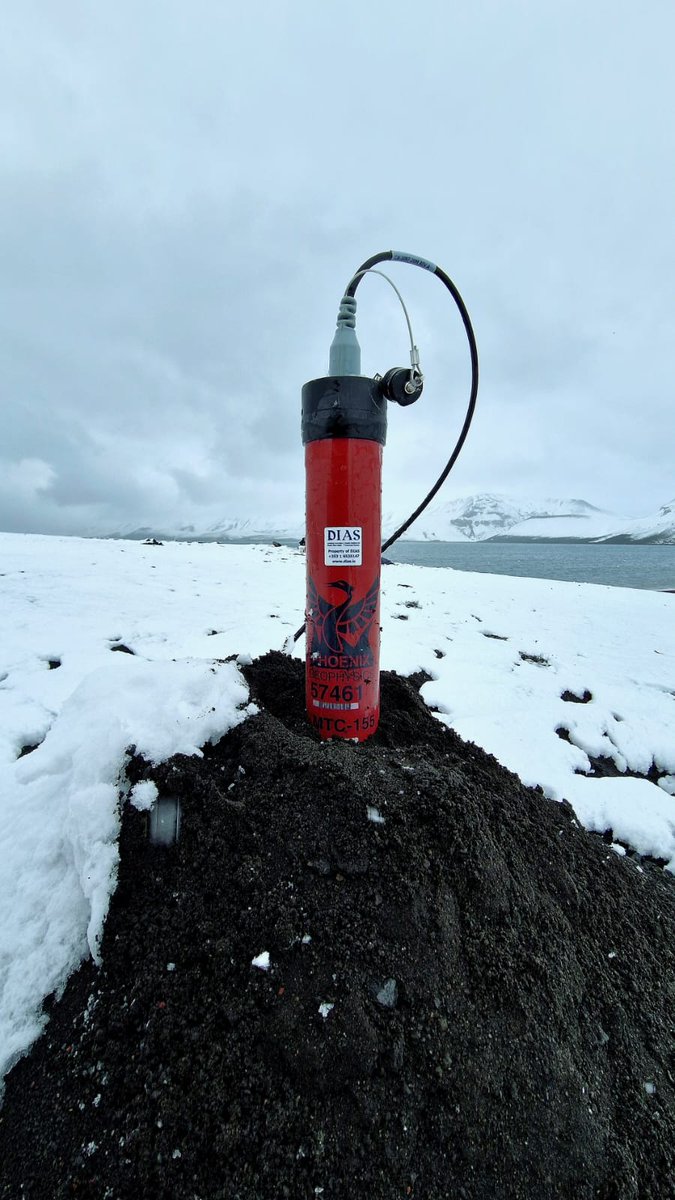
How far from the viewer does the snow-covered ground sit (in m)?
1.67

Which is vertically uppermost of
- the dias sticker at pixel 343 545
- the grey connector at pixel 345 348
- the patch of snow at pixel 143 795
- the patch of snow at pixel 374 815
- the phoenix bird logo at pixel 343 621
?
the grey connector at pixel 345 348

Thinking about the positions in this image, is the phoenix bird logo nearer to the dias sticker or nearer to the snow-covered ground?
the dias sticker

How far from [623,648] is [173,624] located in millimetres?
6066

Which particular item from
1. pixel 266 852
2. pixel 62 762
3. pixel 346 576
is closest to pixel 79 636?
pixel 62 762

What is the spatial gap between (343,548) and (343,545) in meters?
0.01

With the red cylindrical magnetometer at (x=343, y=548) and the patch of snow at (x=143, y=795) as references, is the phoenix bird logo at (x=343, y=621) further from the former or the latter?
the patch of snow at (x=143, y=795)

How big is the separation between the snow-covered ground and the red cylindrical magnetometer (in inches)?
17.6

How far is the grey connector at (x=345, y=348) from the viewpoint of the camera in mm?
2219

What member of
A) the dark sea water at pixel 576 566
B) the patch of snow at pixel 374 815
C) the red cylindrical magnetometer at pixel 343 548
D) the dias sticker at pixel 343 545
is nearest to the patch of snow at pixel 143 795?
the patch of snow at pixel 374 815

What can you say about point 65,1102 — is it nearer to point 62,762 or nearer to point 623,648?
point 62,762

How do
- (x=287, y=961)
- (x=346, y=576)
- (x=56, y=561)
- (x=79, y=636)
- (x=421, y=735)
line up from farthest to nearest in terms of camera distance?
1. (x=56, y=561)
2. (x=79, y=636)
3. (x=421, y=735)
4. (x=346, y=576)
5. (x=287, y=961)

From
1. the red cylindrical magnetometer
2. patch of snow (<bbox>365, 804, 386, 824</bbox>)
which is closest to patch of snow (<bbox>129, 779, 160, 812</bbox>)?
patch of snow (<bbox>365, 804, 386, 824</bbox>)

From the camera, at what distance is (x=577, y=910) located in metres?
1.84

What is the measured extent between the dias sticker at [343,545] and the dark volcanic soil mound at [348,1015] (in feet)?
2.85
